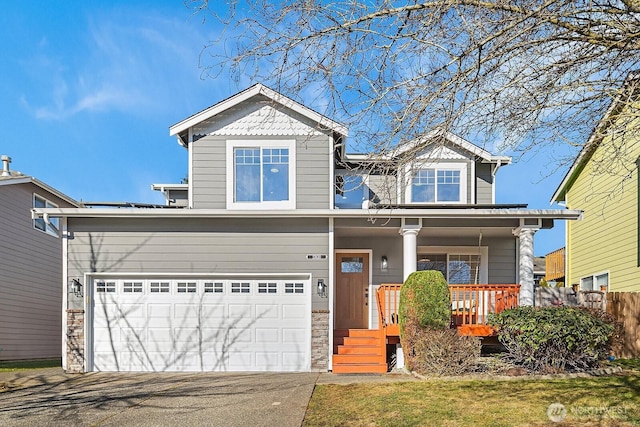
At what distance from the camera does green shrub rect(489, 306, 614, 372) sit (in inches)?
358

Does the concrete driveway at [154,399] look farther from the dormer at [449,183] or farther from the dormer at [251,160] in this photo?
the dormer at [449,183]

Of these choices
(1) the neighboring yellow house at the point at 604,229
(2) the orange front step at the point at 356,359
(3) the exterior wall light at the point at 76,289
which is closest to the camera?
(2) the orange front step at the point at 356,359

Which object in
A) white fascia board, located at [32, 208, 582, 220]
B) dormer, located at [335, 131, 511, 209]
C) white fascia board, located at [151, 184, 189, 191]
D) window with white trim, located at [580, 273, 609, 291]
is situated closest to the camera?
white fascia board, located at [32, 208, 582, 220]

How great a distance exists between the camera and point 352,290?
13.6 m

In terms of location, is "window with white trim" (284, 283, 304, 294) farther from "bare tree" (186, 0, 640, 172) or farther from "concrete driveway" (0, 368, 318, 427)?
"bare tree" (186, 0, 640, 172)

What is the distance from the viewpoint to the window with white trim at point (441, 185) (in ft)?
45.5

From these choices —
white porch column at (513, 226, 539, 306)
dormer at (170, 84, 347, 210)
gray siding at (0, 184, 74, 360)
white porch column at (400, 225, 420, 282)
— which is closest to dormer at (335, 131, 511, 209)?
dormer at (170, 84, 347, 210)

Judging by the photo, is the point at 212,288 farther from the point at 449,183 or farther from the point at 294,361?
the point at 449,183

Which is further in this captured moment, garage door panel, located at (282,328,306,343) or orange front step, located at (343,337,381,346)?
orange front step, located at (343,337,381,346)

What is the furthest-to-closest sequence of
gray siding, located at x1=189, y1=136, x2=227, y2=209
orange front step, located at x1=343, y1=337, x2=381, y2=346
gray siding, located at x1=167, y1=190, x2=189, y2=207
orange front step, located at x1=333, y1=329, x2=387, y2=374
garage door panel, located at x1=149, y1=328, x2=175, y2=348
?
gray siding, located at x1=167, y1=190, x2=189, y2=207, gray siding, located at x1=189, y1=136, x2=227, y2=209, orange front step, located at x1=343, y1=337, x2=381, y2=346, garage door panel, located at x1=149, y1=328, x2=175, y2=348, orange front step, located at x1=333, y1=329, x2=387, y2=374

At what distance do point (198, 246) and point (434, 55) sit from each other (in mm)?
7528

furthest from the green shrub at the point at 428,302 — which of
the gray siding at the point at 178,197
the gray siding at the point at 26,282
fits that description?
the gray siding at the point at 26,282

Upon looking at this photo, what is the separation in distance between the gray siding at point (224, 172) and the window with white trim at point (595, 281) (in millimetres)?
Answer: 8501

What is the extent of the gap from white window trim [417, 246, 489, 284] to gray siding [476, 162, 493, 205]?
1.33 metres
